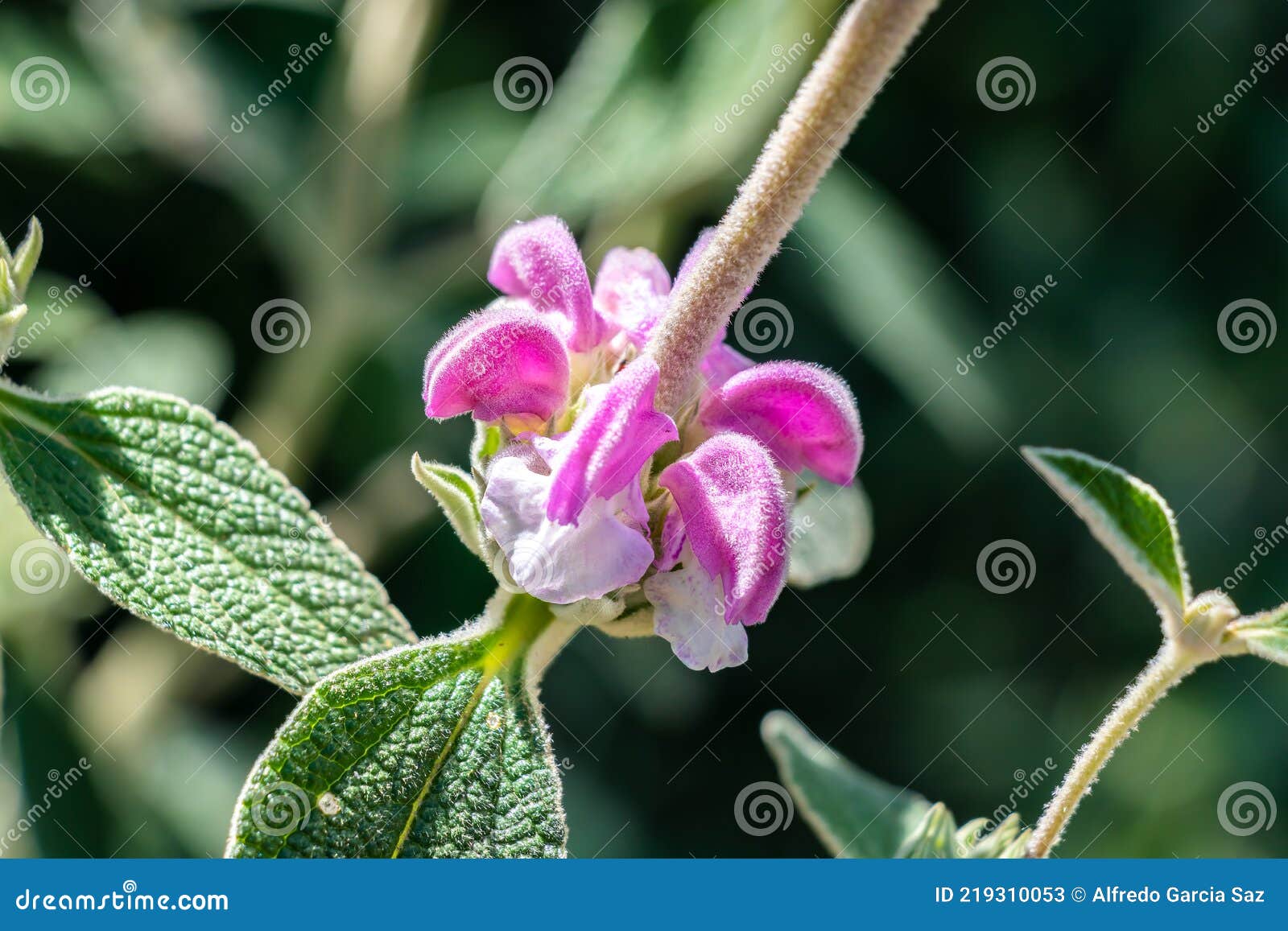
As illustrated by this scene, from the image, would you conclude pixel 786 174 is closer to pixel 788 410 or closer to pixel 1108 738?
pixel 788 410

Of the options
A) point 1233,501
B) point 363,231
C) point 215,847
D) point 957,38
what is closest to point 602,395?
point 215,847

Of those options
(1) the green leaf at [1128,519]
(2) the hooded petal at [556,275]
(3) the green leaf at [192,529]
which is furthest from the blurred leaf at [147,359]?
(1) the green leaf at [1128,519]

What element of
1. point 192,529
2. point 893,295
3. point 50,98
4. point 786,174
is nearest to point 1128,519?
point 786,174

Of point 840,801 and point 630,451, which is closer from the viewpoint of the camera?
point 630,451

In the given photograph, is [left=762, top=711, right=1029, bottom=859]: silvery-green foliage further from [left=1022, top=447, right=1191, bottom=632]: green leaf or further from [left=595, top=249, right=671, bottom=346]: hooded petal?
[left=595, top=249, right=671, bottom=346]: hooded petal

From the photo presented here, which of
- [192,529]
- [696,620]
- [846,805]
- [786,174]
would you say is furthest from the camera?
[846,805]

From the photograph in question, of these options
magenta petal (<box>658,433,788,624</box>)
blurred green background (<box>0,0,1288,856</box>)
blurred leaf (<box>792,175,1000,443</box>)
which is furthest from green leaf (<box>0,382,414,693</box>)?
blurred leaf (<box>792,175,1000,443</box>)

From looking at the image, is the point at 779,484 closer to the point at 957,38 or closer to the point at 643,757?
the point at 643,757
